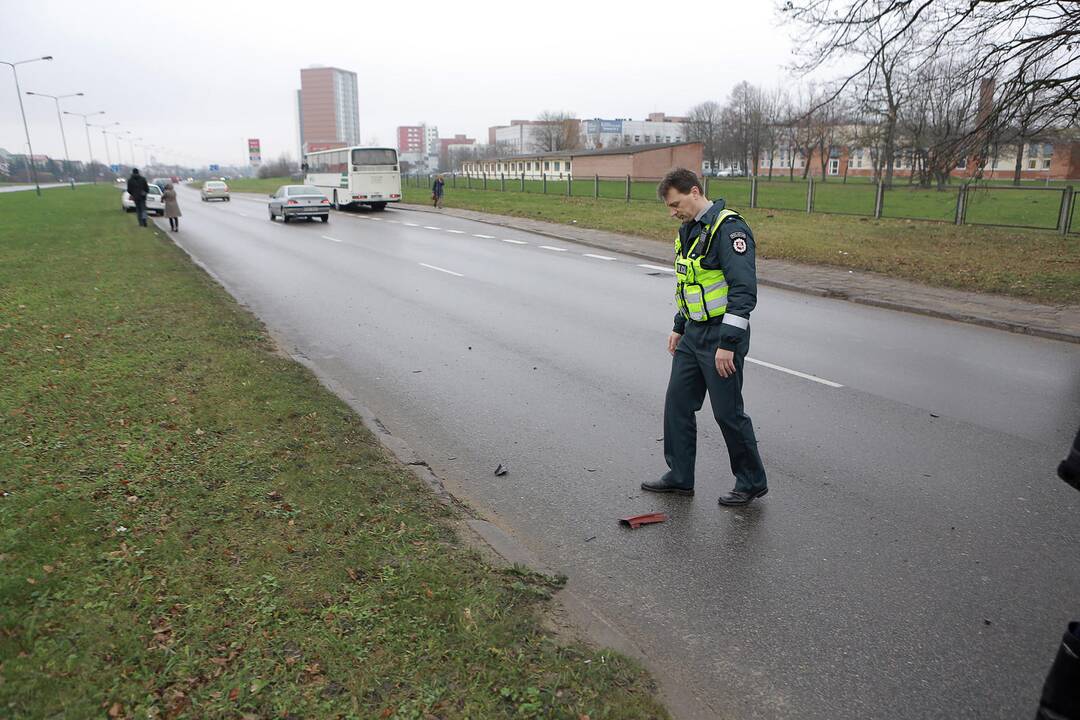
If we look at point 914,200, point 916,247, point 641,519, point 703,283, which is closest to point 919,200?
point 914,200

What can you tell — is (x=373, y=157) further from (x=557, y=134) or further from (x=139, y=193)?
(x=557, y=134)

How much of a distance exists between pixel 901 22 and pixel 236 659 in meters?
15.7

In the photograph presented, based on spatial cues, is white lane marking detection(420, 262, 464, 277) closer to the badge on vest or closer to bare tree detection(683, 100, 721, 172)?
the badge on vest

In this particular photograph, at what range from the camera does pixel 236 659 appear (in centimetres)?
290

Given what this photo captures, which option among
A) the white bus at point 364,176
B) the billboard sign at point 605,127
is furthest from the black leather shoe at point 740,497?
the billboard sign at point 605,127

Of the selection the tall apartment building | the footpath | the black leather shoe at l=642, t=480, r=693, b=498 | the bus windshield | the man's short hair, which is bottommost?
the footpath

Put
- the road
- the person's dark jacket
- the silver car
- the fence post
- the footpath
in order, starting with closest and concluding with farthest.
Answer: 1. the road
2. the footpath
3. the fence post
4. the person's dark jacket
5. the silver car

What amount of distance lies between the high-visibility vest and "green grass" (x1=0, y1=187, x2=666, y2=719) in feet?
6.02

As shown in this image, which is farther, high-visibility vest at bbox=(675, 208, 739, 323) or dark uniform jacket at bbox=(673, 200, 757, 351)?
high-visibility vest at bbox=(675, 208, 739, 323)

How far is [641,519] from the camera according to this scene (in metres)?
4.43

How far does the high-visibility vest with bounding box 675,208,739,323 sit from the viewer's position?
432 centimetres

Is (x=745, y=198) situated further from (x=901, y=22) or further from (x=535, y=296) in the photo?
(x=535, y=296)

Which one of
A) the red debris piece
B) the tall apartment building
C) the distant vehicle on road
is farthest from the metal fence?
the tall apartment building

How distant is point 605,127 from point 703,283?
15535cm
